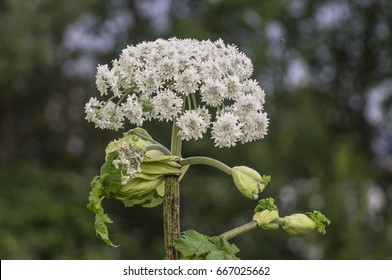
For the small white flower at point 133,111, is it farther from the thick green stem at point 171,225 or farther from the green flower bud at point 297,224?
the green flower bud at point 297,224

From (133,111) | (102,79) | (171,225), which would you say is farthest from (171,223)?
(102,79)

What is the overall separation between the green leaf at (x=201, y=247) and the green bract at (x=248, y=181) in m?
0.11

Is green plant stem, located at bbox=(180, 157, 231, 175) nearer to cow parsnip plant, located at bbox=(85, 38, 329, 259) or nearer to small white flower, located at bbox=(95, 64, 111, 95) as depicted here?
cow parsnip plant, located at bbox=(85, 38, 329, 259)

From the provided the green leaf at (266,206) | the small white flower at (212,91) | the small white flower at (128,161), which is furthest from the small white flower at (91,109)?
the green leaf at (266,206)

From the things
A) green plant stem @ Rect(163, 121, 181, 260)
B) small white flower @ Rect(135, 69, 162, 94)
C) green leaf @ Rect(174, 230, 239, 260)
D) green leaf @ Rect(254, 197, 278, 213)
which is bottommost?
green leaf @ Rect(174, 230, 239, 260)

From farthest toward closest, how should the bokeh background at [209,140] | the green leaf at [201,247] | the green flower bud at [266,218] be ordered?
1. the bokeh background at [209,140]
2. the green flower bud at [266,218]
3. the green leaf at [201,247]

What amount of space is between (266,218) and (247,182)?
3.5 inches

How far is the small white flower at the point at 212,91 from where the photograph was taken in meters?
1.56

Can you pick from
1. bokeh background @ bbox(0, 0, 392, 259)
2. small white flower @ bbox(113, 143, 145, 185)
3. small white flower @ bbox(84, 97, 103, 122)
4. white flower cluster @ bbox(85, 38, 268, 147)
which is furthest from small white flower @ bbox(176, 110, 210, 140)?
bokeh background @ bbox(0, 0, 392, 259)

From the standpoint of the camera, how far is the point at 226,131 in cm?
156

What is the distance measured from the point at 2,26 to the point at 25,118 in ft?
8.39

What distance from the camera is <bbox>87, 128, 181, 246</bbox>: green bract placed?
5.18 ft
